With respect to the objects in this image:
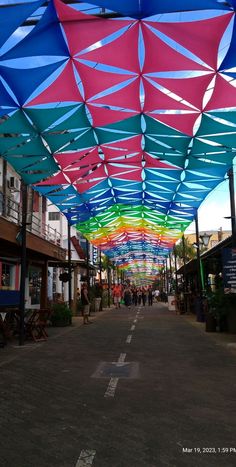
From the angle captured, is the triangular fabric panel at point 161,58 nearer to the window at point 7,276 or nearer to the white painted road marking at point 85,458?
the white painted road marking at point 85,458

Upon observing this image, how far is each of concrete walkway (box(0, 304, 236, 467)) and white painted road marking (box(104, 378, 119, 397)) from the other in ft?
0.06

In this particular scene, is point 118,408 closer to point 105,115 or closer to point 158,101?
point 158,101

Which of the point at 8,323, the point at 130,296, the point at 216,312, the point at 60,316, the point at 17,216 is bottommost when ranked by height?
the point at 60,316

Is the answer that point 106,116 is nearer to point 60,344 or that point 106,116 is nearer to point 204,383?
point 60,344

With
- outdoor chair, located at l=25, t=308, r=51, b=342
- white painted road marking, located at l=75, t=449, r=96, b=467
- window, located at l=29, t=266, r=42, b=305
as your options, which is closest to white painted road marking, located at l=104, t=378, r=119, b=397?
white painted road marking, located at l=75, t=449, r=96, b=467

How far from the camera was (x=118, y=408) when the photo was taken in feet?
19.7

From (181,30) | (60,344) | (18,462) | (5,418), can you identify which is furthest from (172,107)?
(18,462)

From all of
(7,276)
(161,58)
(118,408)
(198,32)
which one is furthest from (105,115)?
(7,276)

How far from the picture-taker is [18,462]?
13.3ft

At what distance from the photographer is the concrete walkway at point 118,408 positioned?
4.25 metres

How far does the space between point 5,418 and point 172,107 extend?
35.0 feet

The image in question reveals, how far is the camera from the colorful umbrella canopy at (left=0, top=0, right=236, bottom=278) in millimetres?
9156

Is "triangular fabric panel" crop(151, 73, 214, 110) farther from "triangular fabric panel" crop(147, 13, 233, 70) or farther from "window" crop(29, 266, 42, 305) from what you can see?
"window" crop(29, 266, 42, 305)

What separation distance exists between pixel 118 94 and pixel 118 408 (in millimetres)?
9622
